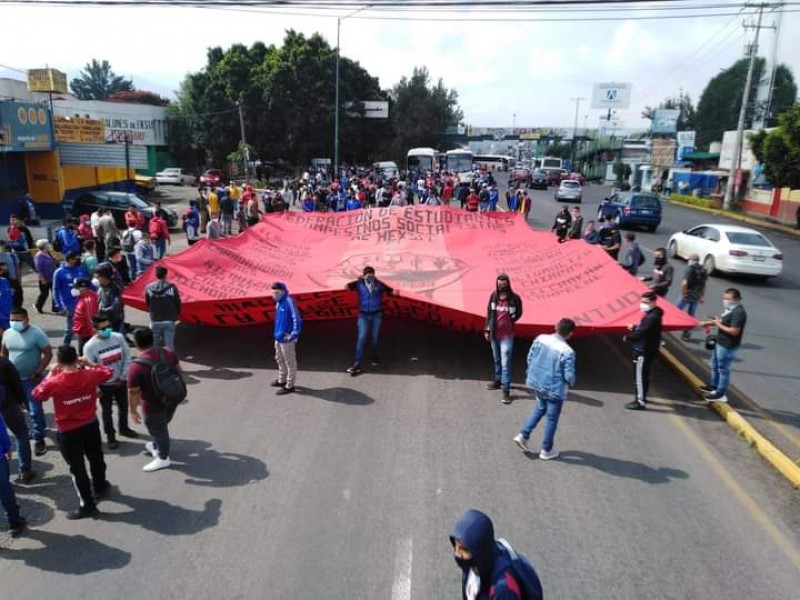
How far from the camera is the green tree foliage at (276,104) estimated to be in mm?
52031

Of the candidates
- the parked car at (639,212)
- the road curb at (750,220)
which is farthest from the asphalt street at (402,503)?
the road curb at (750,220)

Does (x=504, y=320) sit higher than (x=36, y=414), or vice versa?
(x=504, y=320)

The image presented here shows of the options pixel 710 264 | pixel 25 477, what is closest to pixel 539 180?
pixel 710 264

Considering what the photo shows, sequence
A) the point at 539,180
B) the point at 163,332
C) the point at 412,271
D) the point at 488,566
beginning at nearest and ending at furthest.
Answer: the point at 488,566 → the point at 163,332 → the point at 412,271 → the point at 539,180

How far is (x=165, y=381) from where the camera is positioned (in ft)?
19.5

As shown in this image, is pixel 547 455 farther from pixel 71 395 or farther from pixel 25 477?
pixel 25 477

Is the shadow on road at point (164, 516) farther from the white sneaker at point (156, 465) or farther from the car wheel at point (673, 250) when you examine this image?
the car wheel at point (673, 250)

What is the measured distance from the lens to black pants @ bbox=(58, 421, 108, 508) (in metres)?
5.30

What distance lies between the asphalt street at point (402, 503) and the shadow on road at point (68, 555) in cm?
2

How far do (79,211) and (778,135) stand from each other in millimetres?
31118

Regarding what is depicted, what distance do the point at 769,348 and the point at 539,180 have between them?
42163 mm

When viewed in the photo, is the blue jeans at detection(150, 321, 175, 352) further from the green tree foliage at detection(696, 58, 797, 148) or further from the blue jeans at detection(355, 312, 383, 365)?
the green tree foliage at detection(696, 58, 797, 148)

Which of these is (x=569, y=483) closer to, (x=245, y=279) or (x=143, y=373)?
(x=143, y=373)

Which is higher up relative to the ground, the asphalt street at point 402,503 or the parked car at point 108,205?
the parked car at point 108,205
